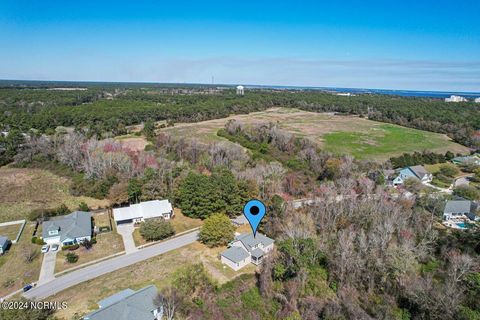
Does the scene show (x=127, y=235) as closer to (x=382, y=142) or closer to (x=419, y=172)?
(x=419, y=172)

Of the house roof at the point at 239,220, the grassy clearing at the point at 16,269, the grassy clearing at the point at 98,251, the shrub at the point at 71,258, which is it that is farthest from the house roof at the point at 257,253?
the grassy clearing at the point at 16,269

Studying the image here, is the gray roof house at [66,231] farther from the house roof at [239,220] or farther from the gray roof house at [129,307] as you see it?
the house roof at [239,220]

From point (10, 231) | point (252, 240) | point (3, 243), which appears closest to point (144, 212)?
point (3, 243)

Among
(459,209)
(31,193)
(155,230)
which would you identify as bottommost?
(31,193)

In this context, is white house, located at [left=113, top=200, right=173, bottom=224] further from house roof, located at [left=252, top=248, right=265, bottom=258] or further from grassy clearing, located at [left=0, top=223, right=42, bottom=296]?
house roof, located at [left=252, top=248, right=265, bottom=258]

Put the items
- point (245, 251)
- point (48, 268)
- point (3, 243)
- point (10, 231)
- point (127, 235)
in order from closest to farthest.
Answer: point (48, 268) → point (245, 251) → point (3, 243) → point (127, 235) → point (10, 231)

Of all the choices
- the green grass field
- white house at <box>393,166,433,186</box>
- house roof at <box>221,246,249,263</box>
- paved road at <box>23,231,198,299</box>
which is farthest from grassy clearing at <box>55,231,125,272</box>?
the green grass field
